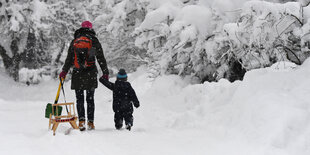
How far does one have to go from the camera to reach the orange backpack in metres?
5.23

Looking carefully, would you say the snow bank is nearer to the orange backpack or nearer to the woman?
the woman

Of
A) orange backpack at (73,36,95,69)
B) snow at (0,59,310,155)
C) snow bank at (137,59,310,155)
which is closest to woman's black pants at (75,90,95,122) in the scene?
snow at (0,59,310,155)

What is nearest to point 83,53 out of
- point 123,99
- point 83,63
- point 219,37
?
point 83,63

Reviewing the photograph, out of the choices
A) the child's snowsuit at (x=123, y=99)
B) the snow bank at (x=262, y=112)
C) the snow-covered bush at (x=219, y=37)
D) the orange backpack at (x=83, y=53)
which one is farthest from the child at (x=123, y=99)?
the snow-covered bush at (x=219, y=37)

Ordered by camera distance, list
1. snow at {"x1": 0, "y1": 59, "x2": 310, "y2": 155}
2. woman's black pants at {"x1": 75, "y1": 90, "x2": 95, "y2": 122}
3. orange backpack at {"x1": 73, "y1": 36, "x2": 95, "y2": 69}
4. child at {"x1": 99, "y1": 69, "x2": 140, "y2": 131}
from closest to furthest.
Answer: snow at {"x1": 0, "y1": 59, "x2": 310, "y2": 155} → orange backpack at {"x1": 73, "y1": 36, "x2": 95, "y2": 69} → woman's black pants at {"x1": 75, "y1": 90, "x2": 95, "y2": 122} → child at {"x1": 99, "y1": 69, "x2": 140, "y2": 131}

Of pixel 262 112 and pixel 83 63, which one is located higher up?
pixel 83 63

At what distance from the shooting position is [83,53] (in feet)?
17.2

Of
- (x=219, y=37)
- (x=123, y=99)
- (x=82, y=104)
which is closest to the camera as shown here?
(x=82, y=104)

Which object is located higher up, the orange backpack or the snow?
the orange backpack

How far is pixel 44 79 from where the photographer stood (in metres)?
15.2

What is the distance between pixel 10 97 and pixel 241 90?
1182 centimetres

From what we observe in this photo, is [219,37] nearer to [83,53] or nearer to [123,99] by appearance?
[123,99]

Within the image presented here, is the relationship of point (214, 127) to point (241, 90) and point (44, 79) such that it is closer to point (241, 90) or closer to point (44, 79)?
point (241, 90)

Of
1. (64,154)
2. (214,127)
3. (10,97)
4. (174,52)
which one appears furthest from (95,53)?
(10,97)
